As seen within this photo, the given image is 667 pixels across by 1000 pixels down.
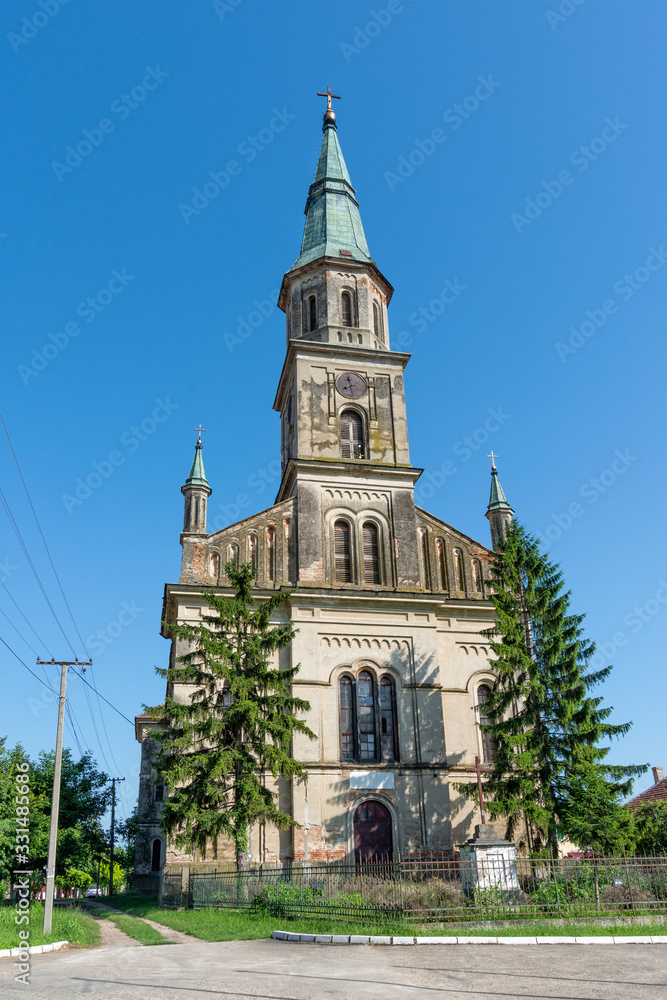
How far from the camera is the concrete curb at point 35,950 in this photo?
14070mm

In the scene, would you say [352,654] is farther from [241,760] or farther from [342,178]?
[342,178]

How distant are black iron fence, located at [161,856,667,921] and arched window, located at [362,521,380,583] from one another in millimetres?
14200

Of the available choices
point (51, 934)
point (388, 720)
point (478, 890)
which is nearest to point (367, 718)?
point (388, 720)

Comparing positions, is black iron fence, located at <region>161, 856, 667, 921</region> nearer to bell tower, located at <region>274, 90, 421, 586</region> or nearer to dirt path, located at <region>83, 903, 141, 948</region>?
dirt path, located at <region>83, 903, 141, 948</region>

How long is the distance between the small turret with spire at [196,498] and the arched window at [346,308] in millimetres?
9700

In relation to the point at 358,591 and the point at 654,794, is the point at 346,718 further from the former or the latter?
the point at 654,794

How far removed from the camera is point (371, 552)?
1251 inches

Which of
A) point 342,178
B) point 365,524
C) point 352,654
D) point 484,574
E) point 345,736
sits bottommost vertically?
point 345,736

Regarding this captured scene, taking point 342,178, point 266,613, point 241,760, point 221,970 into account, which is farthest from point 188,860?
point 342,178

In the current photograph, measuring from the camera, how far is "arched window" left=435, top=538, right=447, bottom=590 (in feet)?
105

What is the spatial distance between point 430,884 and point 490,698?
10.6m

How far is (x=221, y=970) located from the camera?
37.1 ft

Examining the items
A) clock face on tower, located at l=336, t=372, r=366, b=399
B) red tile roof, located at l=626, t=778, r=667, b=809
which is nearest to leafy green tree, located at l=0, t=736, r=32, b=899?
clock face on tower, located at l=336, t=372, r=366, b=399

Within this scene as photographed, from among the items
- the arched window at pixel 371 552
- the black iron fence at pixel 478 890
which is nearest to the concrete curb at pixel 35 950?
the black iron fence at pixel 478 890
